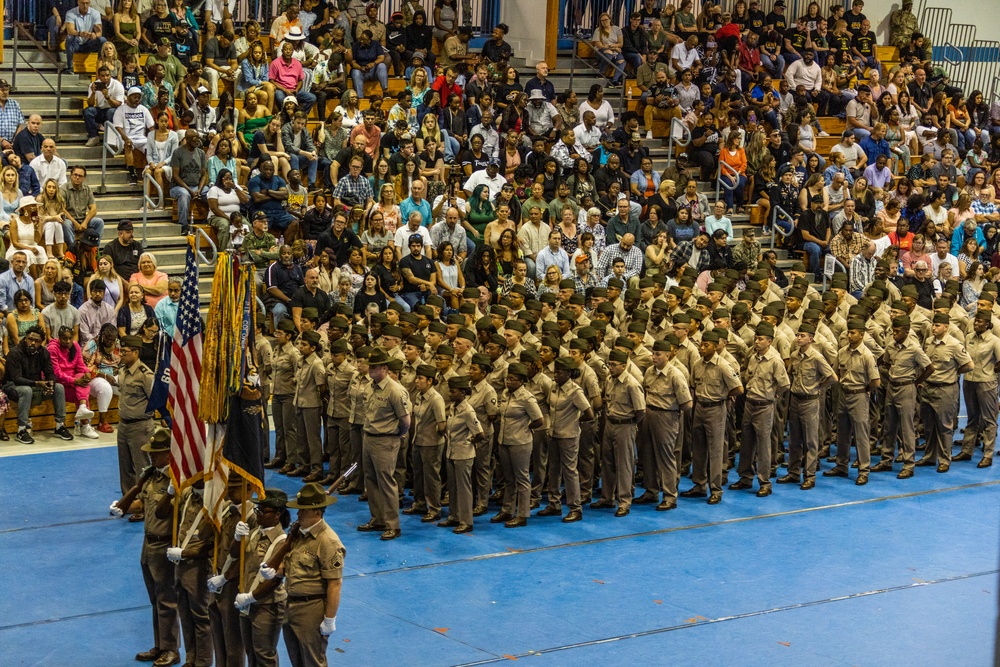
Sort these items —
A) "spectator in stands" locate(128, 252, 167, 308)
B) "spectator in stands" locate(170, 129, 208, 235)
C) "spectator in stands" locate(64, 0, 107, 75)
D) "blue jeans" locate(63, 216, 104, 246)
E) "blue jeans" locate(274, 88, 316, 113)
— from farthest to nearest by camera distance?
Answer: 1. "blue jeans" locate(274, 88, 316, 113)
2. "spectator in stands" locate(64, 0, 107, 75)
3. "spectator in stands" locate(170, 129, 208, 235)
4. "blue jeans" locate(63, 216, 104, 246)
5. "spectator in stands" locate(128, 252, 167, 308)

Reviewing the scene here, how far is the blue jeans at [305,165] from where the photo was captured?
747 inches

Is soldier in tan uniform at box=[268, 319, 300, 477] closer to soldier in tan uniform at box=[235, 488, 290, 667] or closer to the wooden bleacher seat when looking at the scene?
the wooden bleacher seat

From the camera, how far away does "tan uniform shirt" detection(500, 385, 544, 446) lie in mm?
13312

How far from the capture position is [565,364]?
44.6 feet

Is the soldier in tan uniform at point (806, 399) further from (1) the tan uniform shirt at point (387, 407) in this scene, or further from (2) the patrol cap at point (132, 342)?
(2) the patrol cap at point (132, 342)

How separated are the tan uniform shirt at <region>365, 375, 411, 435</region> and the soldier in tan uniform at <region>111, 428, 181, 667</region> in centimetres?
290

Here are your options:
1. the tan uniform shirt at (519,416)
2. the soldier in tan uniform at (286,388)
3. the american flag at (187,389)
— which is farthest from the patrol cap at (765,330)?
the american flag at (187,389)

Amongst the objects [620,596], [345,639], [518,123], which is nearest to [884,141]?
[518,123]

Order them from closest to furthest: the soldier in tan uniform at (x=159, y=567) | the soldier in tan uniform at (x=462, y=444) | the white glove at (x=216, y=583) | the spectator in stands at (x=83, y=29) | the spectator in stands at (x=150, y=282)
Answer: the white glove at (x=216, y=583), the soldier in tan uniform at (x=159, y=567), the soldier in tan uniform at (x=462, y=444), the spectator in stands at (x=150, y=282), the spectator in stands at (x=83, y=29)

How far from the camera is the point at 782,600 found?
1190 centimetres

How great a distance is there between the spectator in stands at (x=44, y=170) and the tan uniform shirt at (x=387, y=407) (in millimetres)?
6101

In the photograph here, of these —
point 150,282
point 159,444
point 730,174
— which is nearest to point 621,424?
point 159,444

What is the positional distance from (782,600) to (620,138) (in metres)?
11.3

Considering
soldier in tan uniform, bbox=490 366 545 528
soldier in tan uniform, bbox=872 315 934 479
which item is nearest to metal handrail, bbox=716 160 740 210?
soldier in tan uniform, bbox=872 315 934 479
